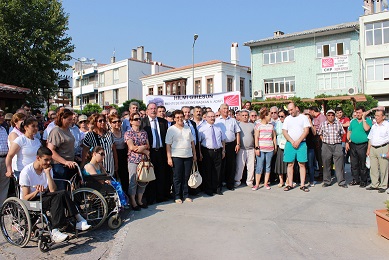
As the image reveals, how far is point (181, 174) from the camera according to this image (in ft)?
21.7

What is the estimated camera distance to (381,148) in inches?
284

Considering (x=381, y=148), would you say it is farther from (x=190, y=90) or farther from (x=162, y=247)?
(x=190, y=90)

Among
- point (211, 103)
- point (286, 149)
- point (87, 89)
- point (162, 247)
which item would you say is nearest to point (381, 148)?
point (286, 149)

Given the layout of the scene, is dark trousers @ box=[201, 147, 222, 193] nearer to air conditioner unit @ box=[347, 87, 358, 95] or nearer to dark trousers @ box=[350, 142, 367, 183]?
dark trousers @ box=[350, 142, 367, 183]

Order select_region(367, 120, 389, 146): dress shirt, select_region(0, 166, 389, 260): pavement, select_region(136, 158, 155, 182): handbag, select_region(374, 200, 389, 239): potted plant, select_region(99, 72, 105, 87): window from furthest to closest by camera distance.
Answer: select_region(99, 72, 105, 87): window < select_region(367, 120, 389, 146): dress shirt < select_region(136, 158, 155, 182): handbag < select_region(374, 200, 389, 239): potted plant < select_region(0, 166, 389, 260): pavement

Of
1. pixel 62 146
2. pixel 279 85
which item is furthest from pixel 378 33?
pixel 62 146

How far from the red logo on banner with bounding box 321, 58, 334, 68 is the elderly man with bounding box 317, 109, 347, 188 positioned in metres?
25.8

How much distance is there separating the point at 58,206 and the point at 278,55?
33.1 m

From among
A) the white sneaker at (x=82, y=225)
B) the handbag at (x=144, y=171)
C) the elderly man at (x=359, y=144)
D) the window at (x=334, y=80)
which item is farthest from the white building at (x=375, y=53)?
the white sneaker at (x=82, y=225)

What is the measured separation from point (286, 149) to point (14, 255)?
559 cm

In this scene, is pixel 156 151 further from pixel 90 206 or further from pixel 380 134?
pixel 380 134

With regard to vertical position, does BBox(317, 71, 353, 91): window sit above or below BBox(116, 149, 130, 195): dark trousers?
above

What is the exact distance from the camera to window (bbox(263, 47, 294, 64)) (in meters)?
33.8

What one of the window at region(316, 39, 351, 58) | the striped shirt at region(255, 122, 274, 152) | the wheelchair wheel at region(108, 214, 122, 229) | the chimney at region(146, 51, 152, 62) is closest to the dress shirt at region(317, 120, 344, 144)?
the striped shirt at region(255, 122, 274, 152)
